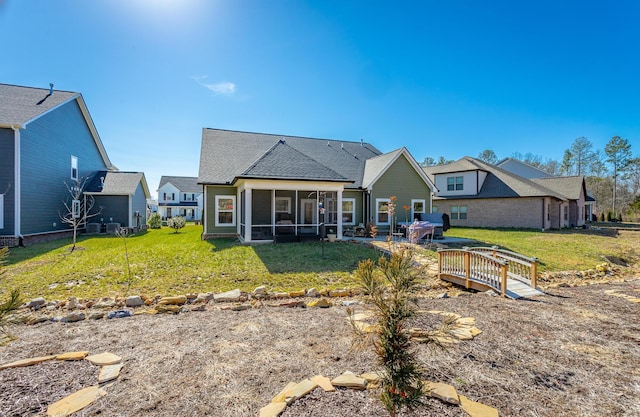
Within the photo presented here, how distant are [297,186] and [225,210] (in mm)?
4737

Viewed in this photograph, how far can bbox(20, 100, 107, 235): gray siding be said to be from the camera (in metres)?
13.9

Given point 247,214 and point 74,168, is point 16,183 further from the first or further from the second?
point 247,214

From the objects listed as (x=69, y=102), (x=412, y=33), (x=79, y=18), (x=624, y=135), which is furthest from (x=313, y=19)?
(x=624, y=135)

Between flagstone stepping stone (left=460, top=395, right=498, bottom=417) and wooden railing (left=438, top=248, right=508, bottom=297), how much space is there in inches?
194

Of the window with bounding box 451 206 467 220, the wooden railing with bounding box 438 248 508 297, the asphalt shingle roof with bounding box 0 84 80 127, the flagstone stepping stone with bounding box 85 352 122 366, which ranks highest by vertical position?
the asphalt shingle roof with bounding box 0 84 80 127

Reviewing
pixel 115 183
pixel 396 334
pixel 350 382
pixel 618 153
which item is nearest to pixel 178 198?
pixel 115 183

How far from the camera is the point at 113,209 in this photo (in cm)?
2012

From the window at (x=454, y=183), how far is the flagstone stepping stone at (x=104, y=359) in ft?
91.6

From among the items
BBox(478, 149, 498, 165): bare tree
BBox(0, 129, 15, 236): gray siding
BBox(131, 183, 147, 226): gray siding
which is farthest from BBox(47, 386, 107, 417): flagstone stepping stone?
BBox(478, 149, 498, 165): bare tree

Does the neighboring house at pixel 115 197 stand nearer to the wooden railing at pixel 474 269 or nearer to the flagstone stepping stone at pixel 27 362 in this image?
the flagstone stepping stone at pixel 27 362

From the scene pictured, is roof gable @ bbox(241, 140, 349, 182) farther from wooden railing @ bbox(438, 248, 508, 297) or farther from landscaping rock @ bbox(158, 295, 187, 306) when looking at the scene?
landscaping rock @ bbox(158, 295, 187, 306)

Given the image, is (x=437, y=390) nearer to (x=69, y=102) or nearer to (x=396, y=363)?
(x=396, y=363)

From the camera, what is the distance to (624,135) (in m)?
38.3

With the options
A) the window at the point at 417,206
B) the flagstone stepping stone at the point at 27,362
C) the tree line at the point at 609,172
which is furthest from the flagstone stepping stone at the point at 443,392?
the tree line at the point at 609,172
